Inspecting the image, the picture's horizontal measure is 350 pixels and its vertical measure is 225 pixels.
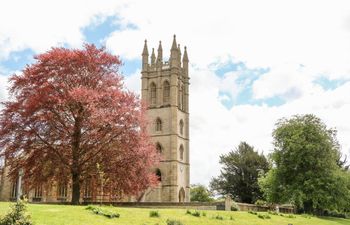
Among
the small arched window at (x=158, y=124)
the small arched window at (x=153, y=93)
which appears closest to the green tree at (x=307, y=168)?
the small arched window at (x=158, y=124)

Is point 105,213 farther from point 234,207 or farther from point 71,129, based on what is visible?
point 234,207

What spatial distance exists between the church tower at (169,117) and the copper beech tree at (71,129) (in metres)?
29.3

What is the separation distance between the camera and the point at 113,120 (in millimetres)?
28078

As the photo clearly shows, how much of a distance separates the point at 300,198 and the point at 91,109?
23.6m

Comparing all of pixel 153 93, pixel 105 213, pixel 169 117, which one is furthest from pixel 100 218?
pixel 153 93

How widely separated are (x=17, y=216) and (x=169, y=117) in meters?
47.4

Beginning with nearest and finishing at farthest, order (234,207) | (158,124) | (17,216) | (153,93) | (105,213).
A: (17,216) < (105,213) < (234,207) < (158,124) < (153,93)

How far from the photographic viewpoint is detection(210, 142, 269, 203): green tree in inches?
2462

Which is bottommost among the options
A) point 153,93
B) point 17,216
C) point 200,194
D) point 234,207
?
point 234,207

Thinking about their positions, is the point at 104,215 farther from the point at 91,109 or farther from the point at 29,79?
the point at 29,79

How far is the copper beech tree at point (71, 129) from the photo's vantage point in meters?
27.8

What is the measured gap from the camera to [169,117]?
61.9 meters

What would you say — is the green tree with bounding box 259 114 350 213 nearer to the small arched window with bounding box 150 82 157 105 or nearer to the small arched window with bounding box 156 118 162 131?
the small arched window with bounding box 156 118 162 131

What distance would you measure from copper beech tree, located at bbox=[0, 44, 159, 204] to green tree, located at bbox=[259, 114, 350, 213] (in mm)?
18926
